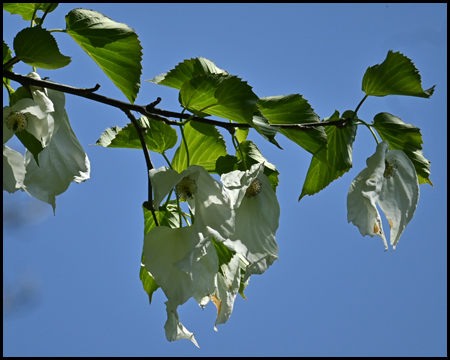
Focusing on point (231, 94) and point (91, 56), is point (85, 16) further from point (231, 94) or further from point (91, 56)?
point (231, 94)

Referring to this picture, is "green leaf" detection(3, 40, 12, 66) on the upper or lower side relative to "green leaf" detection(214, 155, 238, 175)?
upper

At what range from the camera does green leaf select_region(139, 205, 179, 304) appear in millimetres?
514

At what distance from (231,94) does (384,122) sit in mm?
190

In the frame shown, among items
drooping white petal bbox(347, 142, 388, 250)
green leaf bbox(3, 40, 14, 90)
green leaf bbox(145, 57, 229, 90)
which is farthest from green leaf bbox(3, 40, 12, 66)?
drooping white petal bbox(347, 142, 388, 250)

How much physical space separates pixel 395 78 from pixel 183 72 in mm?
216

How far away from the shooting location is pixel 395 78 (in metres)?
0.51

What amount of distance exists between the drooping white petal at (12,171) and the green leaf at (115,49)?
11cm

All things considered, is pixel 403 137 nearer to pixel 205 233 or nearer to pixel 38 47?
pixel 205 233

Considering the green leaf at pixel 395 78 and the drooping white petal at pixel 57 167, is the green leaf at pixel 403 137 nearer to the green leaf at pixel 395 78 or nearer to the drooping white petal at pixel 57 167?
the green leaf at pixel 395 78

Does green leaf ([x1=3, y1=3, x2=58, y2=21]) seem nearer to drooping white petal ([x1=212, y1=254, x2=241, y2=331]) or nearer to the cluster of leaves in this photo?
the cluster of leaves

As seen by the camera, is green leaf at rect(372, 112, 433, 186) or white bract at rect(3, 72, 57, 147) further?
green leaf at rect(372, 112, 433, 186)

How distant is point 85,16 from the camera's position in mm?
456

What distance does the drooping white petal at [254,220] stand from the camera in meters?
0.42

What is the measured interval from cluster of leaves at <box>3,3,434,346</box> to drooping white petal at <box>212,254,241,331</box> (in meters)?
0.01
